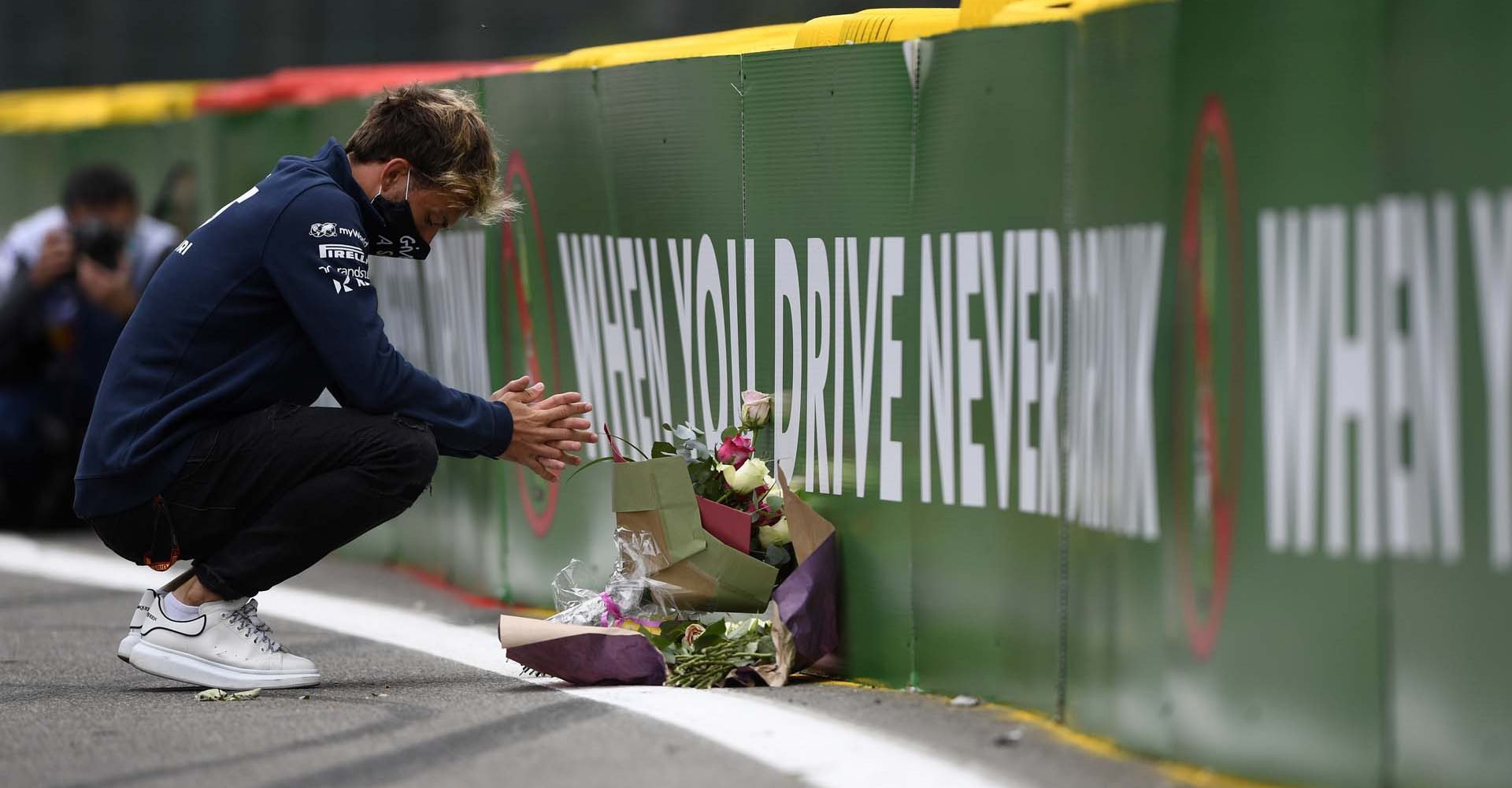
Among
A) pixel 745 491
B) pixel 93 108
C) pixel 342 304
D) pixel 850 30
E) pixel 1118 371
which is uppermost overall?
pixel 93 108

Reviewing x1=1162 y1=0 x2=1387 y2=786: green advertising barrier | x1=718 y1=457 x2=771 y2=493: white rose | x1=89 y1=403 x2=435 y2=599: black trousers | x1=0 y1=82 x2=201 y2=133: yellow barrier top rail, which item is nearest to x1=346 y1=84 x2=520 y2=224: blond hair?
x1=89 y1=403 x2=435 y2=599: black trousers

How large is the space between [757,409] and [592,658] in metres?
0.76

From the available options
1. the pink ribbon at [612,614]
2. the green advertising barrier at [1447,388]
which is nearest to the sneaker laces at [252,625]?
the pink ribbon at [612,614]

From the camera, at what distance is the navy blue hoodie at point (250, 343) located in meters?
4.50

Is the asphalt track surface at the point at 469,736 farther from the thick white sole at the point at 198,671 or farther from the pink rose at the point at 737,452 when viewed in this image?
the pink rose at the point at 737,452

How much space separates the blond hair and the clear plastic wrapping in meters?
0.94

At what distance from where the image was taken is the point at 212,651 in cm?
464

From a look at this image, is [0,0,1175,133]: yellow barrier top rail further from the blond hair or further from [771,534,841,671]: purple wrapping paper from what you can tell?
[771,534,841,671]: purple wrapping paper

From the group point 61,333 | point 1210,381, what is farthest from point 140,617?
point 61,333

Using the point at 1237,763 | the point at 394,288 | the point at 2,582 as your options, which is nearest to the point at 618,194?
the point at 394,288

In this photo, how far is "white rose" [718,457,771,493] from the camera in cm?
482

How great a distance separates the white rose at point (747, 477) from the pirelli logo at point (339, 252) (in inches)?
42.1

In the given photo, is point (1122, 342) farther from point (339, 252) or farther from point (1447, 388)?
point (339, 252)

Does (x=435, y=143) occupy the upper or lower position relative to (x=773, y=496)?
upper
